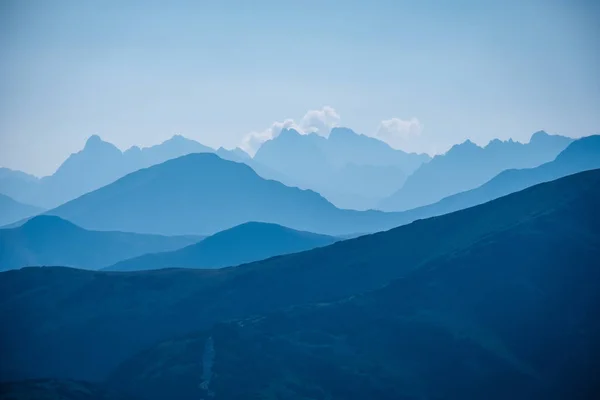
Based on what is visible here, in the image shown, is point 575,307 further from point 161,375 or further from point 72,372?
point 72,372

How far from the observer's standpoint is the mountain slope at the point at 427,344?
14888 cm

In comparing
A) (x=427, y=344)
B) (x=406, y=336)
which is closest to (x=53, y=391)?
(x=406, y=336)

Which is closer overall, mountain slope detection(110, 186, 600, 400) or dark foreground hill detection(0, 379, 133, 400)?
dark foreground hill detection(0, 379, 133, 400)

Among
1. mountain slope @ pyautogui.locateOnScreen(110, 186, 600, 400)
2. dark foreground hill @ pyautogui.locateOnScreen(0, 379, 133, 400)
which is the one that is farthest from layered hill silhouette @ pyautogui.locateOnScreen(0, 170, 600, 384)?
dark foreground hill @ pyautogui.locateOnScreen(0, 379, 133, 400)

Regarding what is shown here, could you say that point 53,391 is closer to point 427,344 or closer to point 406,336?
point 406,336

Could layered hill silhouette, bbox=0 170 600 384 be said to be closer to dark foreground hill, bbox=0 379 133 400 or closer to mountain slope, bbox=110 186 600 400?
mountain slope, bbox=110 186 600 400

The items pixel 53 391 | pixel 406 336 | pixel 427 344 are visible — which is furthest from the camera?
pixel 406 336

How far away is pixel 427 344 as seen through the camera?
547 ft

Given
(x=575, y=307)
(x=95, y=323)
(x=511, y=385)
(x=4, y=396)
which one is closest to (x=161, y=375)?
(x=4, y=396)

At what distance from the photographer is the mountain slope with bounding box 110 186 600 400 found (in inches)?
5861

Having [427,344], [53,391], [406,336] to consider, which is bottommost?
[427,344]

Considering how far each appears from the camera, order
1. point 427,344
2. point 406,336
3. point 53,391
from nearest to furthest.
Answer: point 53,391, point 427,344, point 406,336

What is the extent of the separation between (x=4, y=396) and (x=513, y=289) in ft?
440

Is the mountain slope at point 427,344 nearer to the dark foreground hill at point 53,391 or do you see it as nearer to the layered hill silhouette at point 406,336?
the layered hill silhouette at point 406,336
